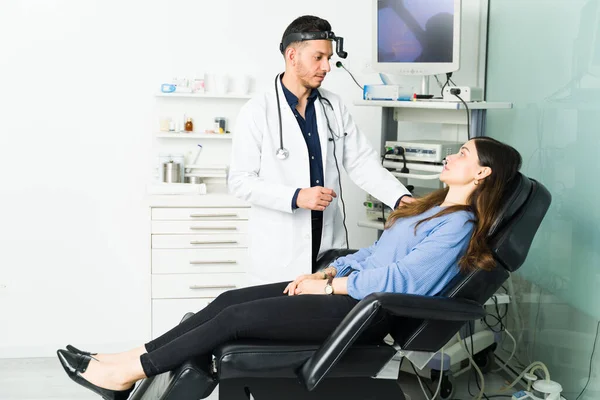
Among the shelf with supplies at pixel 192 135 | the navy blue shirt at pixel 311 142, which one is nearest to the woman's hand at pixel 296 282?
the navy blue shirt at pixel 311 142

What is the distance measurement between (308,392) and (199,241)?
136 centimetres

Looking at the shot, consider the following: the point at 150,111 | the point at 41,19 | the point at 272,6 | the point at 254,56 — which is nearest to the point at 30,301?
the point at 150,111

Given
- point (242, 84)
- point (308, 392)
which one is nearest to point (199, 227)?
point (242, 84)

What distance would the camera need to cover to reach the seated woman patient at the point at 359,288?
6.95 feet

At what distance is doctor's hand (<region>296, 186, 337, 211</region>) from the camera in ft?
8.20

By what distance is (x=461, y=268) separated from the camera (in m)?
2.14

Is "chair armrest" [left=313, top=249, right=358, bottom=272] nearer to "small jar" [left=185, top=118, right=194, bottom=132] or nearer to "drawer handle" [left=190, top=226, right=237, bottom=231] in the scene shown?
"drawer handle" [left=190, top=226, right=237, bottom=231]

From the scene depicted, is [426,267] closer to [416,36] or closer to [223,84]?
[416,36]

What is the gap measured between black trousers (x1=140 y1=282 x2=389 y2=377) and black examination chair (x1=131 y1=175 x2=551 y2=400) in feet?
0.12

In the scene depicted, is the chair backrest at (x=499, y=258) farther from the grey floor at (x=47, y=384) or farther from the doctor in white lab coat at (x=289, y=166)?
the grey floor at (x=47, y=384)

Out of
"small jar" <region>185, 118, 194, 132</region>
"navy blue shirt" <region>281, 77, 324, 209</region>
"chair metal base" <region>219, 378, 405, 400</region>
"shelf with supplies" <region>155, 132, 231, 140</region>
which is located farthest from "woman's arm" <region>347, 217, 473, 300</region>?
"small jar" <region>185, 118, 194, 132</region>

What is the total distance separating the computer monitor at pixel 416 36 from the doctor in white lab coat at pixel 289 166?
609 millimetres

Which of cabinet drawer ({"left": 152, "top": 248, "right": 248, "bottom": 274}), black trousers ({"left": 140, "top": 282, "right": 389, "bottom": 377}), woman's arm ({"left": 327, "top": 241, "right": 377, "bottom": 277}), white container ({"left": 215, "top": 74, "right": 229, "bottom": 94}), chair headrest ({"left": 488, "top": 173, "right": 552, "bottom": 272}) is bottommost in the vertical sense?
cabinet drawer ({"left": 152, "top": 248, "right": 248, "bottom": 274})

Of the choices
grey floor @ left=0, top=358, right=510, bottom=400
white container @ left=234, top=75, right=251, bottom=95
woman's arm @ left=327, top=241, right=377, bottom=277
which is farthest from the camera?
white container @ left=234, top=75, right=251, bottom=95
